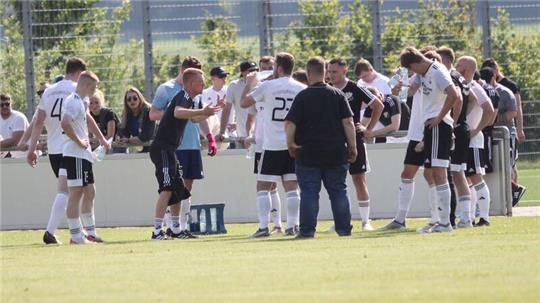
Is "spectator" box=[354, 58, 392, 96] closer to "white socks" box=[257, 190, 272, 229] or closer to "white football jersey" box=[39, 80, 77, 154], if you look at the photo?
"white socks" box=[257, 190, 272, 229]

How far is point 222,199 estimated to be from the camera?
20.9m

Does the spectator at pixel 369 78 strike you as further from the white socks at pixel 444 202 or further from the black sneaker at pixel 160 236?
the black sneaker at pixel 160 236

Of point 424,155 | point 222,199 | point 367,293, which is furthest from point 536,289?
point 222,199

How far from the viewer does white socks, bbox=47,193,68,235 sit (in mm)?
16328

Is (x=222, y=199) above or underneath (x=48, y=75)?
underneath

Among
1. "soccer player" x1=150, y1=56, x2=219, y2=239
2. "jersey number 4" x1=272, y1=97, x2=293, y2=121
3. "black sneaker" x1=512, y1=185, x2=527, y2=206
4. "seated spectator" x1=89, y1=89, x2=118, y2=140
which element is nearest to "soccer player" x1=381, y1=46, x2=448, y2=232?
"jersey number 4" x1=272, y1=97, x2=293, y2=121

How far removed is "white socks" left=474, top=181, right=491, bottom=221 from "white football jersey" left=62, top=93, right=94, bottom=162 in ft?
15.4

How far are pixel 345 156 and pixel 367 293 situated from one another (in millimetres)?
6002

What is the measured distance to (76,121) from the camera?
16109 mm

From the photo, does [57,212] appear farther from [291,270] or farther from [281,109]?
[291,270]

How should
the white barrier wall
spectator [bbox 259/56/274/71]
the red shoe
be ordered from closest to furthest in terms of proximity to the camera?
the red shoe → spectator [bbox 259/56/274/71] → the white barrier wall

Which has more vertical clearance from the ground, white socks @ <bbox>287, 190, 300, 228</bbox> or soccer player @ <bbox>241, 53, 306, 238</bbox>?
soccer player @ <bbox>241, 53, 306, 238</bbox>

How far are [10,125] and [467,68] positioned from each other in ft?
25.0

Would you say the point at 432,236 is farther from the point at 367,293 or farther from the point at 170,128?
the point at 367,293
